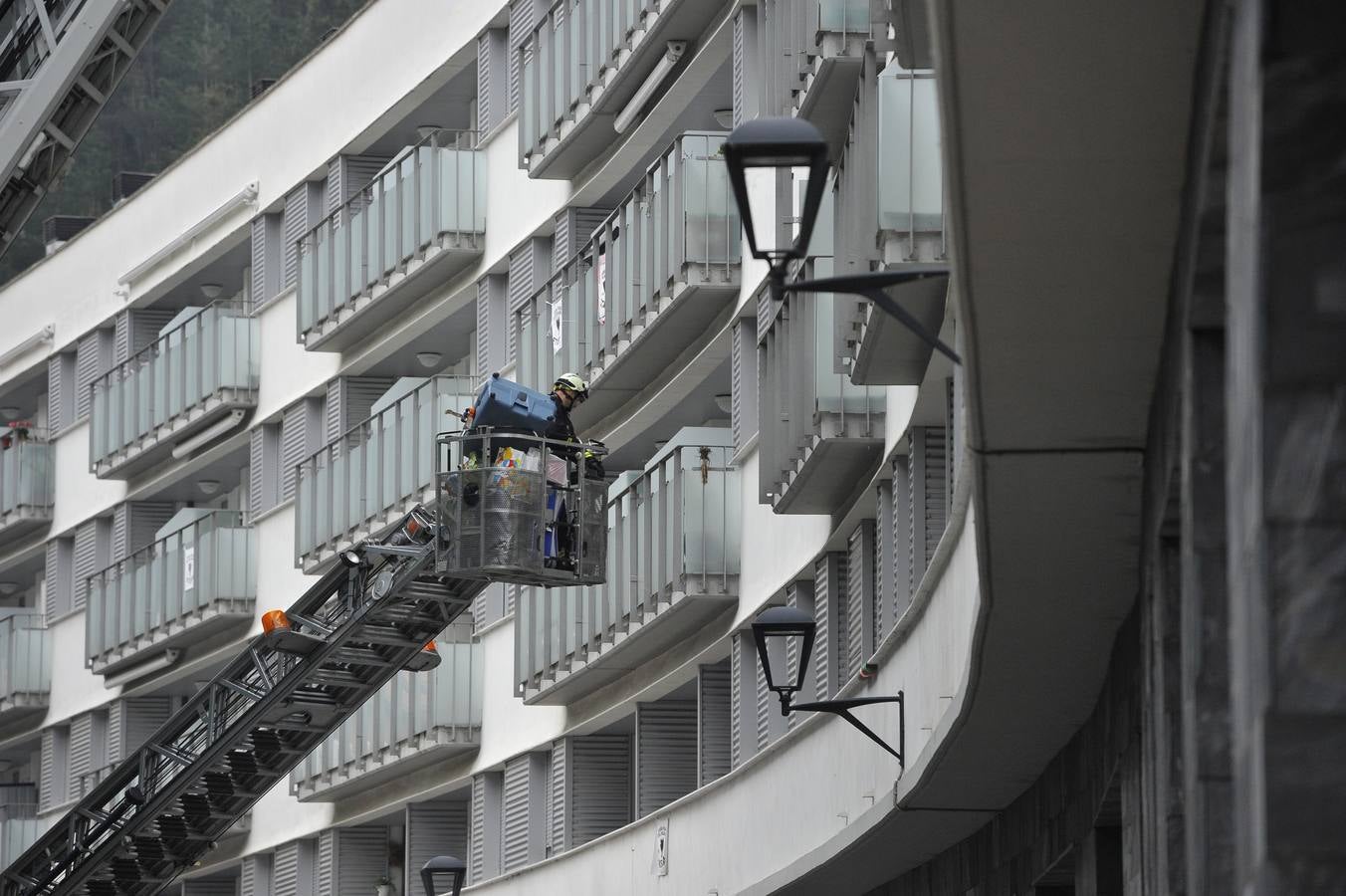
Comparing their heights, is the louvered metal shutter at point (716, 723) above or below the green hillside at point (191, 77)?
below

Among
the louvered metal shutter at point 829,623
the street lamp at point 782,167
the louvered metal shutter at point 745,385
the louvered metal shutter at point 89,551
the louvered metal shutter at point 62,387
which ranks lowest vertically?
the street lamp at point 782,167

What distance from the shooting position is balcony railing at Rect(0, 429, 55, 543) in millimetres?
56969

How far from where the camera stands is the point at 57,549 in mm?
57031

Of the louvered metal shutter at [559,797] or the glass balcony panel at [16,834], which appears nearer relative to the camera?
the louvered metal shutter at [559,797]

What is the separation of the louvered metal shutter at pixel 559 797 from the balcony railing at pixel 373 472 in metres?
4.59

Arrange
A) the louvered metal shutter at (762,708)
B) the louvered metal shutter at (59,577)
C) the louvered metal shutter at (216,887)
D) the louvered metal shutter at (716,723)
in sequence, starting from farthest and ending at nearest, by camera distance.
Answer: the louvered metal shutter at (59,577) → the louvered metal shutter at (216,887) → the louvered metal shutter at (716,723) → the louvered metal shutter at (762,708)

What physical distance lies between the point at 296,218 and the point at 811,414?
976 inches

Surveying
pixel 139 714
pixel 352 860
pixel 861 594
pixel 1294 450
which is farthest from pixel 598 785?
pixel 1294 450

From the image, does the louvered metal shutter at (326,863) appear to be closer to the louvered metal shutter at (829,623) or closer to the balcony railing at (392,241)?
the balcony railing at (392,241)

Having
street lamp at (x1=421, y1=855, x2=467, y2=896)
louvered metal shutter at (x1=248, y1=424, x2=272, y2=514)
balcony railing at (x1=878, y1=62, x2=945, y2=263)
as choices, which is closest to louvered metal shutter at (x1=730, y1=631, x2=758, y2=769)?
street lamp at (x1=421, y1=855, x2=467, y2=896)

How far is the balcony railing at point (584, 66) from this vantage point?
104 ft

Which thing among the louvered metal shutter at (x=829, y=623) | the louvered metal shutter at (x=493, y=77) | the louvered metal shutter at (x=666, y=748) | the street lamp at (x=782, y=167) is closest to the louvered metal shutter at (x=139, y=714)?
the louvered metal shutter at (x=493, y=77)

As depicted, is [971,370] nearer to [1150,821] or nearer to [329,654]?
[1150,821]

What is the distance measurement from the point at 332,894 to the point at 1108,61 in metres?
38.0
